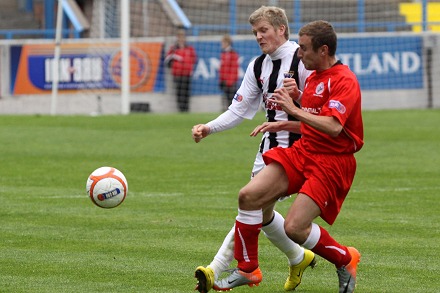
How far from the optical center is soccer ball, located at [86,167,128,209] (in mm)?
8930

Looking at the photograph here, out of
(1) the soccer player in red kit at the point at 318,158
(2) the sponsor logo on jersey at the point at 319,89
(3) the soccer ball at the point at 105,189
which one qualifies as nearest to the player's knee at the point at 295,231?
(1) the soccer player in red kit at the point at 318,158

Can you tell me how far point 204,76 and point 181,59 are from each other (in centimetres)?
97

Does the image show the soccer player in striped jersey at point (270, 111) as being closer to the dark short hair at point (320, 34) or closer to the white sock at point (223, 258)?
the white sock at point (223, 258)

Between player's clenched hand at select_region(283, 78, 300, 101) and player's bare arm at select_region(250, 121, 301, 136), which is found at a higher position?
player's clenched hand at select_region(283, 78, 300, 101)

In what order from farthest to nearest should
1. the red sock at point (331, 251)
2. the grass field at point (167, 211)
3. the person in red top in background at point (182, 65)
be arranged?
the person in red top in background at point (182, 65) < the grass field at point (167, 211) < the red sock at point (331, 251)

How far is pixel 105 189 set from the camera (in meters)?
8.94

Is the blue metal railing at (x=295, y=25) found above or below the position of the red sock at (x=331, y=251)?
above

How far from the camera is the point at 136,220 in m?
11.3

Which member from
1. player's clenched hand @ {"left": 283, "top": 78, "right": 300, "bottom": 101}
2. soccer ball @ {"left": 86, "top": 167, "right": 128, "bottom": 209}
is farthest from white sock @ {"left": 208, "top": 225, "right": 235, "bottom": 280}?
soccer ball @ {"left": 86, "top": 167, "right": 128, "bottom": 209}

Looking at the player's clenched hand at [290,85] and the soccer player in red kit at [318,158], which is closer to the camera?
the soccer player in red kit at [318,158]

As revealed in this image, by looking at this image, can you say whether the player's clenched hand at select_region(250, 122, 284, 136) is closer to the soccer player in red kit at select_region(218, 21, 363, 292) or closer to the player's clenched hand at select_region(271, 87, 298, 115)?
the soccer player in red kit at select_region(218, 21, 363, 292)

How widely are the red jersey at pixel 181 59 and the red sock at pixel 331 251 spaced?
19797mm

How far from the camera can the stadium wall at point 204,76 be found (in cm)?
2727

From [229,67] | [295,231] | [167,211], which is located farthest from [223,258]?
[229,67]
